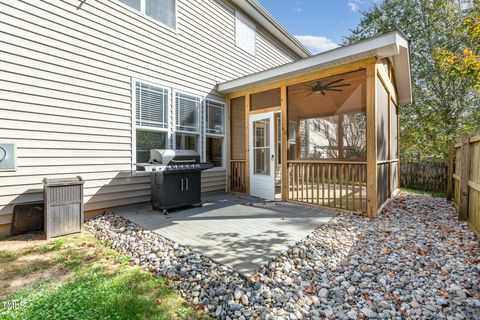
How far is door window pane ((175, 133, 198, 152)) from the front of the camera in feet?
19.2

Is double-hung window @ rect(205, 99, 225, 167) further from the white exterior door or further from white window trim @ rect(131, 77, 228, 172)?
the white exterior door

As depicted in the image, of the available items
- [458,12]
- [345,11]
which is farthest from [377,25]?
[458,12]

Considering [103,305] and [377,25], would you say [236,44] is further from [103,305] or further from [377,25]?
[377,25]

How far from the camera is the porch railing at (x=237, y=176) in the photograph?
6.77 meters

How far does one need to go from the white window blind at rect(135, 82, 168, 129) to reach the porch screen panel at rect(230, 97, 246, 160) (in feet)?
7.12

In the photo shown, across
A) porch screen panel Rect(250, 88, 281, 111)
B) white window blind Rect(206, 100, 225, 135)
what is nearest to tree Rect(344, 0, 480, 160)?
porch screen panel Rect(250, 88, 281, 111)

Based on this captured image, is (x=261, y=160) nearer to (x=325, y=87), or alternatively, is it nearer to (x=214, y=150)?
(x=214, y=150)

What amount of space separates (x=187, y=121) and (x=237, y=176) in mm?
2148

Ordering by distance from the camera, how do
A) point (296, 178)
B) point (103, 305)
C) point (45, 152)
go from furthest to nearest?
point (296, 178), point (45, 152), point (103, 305)

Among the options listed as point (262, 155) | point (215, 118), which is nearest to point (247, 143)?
point (262, 155)

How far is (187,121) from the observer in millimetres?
6012

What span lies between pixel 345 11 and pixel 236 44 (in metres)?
8.36

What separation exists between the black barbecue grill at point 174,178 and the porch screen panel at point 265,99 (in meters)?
2.33

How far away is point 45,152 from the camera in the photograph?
12.5ft
